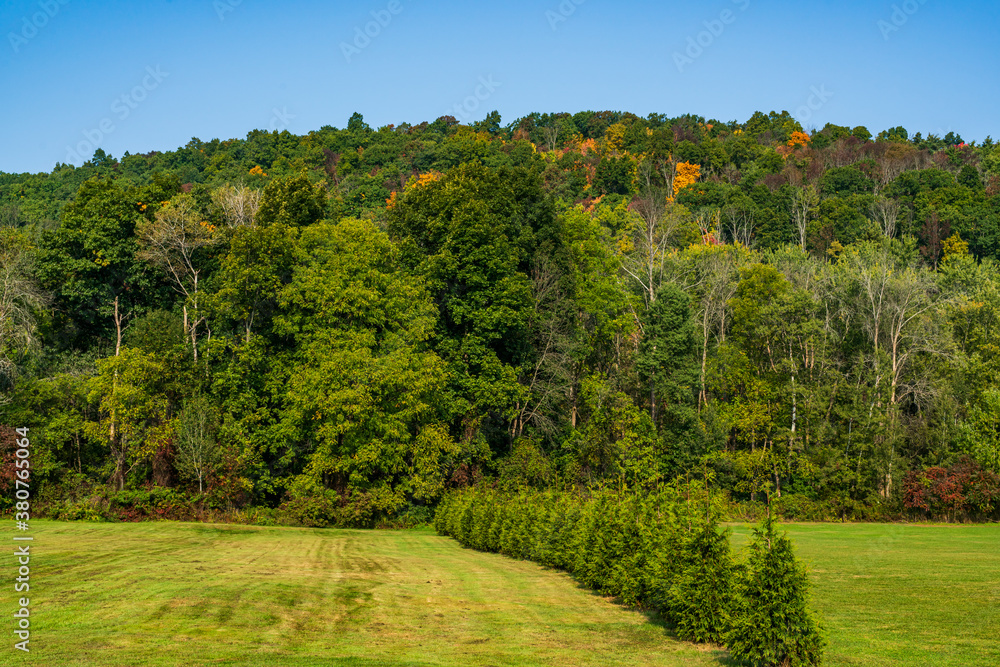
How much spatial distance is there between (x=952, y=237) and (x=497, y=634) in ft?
304

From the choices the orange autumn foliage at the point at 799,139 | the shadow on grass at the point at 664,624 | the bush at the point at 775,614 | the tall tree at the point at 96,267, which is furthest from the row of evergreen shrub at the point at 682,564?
the orange autumn foliage at the point at 799,139

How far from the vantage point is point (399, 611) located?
15.8 m

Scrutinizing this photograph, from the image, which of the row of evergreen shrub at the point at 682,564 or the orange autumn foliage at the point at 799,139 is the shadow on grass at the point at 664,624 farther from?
the orange autumn foliage at the point at 799,139

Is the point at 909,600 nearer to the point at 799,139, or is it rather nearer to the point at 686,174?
the point at 686,174

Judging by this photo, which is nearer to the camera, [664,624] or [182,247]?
[664,624]

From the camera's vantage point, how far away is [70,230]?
146 feet

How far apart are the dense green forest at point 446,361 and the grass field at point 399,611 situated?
46.7 feet

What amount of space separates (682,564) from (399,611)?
5.53m

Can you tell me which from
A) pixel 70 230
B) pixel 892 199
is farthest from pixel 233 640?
pixel 892 199

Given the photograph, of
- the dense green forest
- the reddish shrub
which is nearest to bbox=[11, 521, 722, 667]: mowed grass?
the dense green forest

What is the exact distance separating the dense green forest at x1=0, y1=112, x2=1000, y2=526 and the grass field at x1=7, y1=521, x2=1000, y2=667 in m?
14.2

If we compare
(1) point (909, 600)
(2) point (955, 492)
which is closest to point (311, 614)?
(1) point (909, 600)

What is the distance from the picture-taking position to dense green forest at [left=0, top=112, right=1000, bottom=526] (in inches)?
1597

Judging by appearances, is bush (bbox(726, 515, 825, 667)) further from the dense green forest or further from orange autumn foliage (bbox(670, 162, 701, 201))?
orange autumn foliage (bbox(670, 162, 701, 201))
